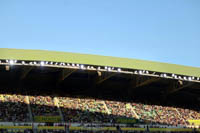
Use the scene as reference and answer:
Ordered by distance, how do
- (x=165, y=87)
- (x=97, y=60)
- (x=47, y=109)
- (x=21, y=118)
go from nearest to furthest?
1. (x=21, y=118)
2. (x=47, y=109)
3. (x=97, y=60)
4. (x=165, y=87)

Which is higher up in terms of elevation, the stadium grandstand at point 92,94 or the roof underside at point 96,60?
the roof underside at point 96,60

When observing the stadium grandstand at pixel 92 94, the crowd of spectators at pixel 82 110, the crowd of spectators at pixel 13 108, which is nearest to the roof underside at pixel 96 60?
the stadium grandstand at pixel 92 94

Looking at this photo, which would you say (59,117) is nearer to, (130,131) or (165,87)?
(130,131)

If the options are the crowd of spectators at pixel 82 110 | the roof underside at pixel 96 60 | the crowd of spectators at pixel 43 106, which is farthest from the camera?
the crowd of spectators at pixel 82 110

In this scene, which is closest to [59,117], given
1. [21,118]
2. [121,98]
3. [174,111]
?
[21,118]

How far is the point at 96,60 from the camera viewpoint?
44.7 m

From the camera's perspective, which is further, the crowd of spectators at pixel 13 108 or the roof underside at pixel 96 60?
the roof underside at pixel 96 60

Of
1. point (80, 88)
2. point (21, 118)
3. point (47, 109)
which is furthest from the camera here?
point (80, 88)

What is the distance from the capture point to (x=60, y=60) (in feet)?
138

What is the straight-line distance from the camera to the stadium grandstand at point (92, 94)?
131 feet

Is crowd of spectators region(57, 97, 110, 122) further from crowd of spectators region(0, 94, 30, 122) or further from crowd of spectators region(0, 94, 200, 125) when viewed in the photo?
crowd of spectators region(0, 94, 30, 122)

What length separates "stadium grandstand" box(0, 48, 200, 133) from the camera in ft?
A: 131

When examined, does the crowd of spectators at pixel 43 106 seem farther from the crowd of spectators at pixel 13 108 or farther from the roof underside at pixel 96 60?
the roof underside at pixel 96 60

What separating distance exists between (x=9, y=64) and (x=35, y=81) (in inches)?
259
